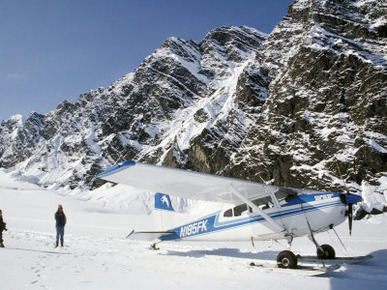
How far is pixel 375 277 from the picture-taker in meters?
6.05

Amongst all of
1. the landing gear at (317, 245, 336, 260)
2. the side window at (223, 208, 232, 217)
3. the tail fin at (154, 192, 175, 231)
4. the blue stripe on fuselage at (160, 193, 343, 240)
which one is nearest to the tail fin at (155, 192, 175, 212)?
the tail fin at (154, 192, 175, 231)

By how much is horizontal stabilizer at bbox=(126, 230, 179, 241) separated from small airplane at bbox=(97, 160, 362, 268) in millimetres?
2039

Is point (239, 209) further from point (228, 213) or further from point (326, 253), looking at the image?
point (326, 253)

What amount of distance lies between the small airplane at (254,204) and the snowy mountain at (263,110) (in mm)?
1250

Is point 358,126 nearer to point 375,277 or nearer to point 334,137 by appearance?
point 334,137

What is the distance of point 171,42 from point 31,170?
83615 mm

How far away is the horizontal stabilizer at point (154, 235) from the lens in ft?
37.4

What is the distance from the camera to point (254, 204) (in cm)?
887

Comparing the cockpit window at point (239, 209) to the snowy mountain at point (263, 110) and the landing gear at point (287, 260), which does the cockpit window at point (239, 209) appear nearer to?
the landing gear at point (287, 260)

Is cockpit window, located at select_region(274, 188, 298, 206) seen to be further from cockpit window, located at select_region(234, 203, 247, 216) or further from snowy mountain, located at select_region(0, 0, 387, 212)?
snowy mountain, located at select_region(0, 0, 387, 212)

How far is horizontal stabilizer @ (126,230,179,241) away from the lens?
11.4 meters

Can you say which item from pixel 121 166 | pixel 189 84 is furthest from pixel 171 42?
pixel 121 166

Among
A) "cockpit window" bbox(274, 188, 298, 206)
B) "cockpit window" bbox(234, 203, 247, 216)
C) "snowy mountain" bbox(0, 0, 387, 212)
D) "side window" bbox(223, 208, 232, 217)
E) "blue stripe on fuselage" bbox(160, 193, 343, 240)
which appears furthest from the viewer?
"snowy mountain" bbox(0, 0, 387, 212)

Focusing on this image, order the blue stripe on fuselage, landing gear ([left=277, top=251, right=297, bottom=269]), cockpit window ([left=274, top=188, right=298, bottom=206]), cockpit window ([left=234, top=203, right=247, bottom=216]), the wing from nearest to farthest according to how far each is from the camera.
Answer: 1. landing gear ([left=277, top=251, right=297, bottom=269])
2. the wing
3. the blue stripe on fuselage
4. cockpit window ([left=274, top=188, right=298, bottom=206])
5. cockpit window ([left=234, top=203, right=247, bottom=216])
